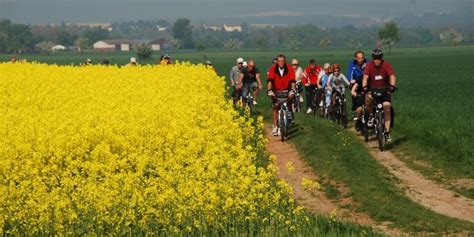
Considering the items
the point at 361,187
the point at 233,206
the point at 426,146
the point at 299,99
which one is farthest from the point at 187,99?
the point at 299,99

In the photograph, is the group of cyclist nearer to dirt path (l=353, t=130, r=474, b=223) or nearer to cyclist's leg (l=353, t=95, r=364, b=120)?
cyclist's leg (l=353, t=95, r=364, b=120)

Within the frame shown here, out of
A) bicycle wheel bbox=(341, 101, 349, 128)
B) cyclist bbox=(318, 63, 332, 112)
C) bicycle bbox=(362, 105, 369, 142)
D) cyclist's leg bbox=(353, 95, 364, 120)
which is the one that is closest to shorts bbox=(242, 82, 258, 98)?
cyclist bbox=(318, 63, 332, 112)

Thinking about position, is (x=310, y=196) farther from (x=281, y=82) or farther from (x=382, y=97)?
(x=281, y=82)

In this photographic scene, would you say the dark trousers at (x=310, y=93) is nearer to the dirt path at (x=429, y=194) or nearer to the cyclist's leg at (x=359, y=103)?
the cyclist's leg at (x=359, y=103)

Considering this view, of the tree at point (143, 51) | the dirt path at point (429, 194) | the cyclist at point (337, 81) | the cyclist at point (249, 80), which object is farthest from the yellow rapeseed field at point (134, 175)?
the tree at point (143, 51)

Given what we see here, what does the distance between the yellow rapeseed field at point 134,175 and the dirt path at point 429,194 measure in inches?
97.5

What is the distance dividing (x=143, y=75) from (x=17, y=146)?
52.0 ft

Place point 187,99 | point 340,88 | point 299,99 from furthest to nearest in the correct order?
point 299,99
point 340,88
point 187,99

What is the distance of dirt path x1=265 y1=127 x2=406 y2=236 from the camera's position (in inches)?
557

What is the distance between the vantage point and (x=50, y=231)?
1169 centimetres

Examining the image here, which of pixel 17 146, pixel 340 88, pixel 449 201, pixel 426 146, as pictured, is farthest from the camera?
pixel 340 88

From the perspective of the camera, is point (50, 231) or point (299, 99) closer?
point (50, 231)

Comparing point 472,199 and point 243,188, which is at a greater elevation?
point 243,188

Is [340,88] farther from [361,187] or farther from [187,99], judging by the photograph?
[361,187]
